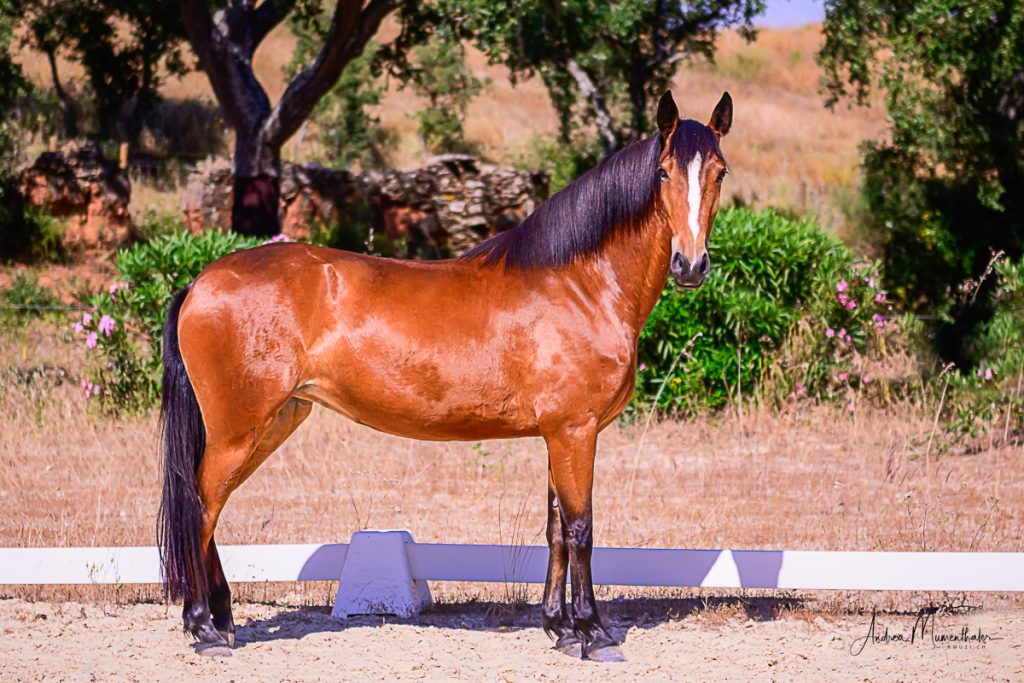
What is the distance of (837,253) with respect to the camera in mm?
10352

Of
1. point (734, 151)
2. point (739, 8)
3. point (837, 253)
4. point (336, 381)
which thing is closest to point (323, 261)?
point (336, 381)

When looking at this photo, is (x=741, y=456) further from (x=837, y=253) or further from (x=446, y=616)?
(x=446, y=616)

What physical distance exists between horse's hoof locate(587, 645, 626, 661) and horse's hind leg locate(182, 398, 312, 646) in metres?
1.63

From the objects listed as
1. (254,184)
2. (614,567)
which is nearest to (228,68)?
(254,184)

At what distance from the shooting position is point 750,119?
38750mm

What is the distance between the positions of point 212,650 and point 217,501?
2.17 feet

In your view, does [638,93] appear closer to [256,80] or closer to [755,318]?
[256,80]

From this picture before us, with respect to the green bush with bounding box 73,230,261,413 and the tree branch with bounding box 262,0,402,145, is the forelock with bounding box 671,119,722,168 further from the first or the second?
the tree branch with bounding box 262,0,402,145

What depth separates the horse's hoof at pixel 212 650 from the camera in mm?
4770

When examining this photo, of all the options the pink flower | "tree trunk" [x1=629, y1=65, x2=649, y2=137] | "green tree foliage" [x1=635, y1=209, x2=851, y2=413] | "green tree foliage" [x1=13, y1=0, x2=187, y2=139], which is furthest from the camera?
"tree trunk" [x1=629, y1=65, x2=649, y2=137]

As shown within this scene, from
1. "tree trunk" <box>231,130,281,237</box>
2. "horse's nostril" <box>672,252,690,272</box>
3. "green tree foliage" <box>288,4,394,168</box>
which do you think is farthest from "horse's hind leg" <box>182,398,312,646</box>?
"green tree foliage" <box>288,4,394,168</box>

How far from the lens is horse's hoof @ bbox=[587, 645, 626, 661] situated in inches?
187

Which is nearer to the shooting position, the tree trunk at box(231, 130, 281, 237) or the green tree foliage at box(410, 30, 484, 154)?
the tree trunk at box(231, 130, 281, 237)
